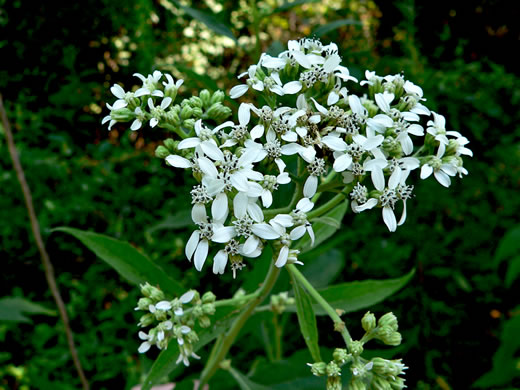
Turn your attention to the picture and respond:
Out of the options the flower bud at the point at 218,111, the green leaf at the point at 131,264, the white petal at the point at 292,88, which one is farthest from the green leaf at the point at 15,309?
the white petal at the point at 292,88

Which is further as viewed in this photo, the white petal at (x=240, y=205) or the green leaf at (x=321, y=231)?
the green leaf at (x=321, y=231)

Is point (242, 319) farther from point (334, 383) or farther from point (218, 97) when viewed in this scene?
point (218, 97)

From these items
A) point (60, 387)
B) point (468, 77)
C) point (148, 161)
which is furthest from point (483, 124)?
point (60, 387)

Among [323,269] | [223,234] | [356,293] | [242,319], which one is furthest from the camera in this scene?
[323,269]

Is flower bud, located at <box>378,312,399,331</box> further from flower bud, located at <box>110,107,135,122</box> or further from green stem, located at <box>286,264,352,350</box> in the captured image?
flower bud, located at <box>110,107,135,122</box>

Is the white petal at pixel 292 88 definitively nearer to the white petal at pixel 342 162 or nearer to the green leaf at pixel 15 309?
the white petal at pixel 342 162

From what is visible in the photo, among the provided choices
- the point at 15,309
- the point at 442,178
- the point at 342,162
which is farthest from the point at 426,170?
the point at 15,309
